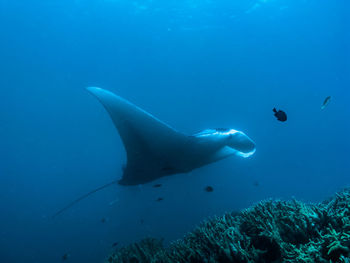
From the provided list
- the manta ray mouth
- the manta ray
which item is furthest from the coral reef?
the manta ray

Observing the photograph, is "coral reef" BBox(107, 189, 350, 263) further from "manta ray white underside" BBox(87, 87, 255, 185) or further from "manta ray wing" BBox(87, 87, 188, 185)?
"manta ray wing" BBox(87, 87, 188, 185)

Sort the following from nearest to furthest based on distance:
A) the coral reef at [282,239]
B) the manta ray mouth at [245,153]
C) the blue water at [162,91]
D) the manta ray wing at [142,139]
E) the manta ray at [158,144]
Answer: the coral reef at [282,239]
the manta ray wing at [142,139]
the manta ray at [158,144]
the manta ray mouth at [245,153]
the blue water at [162,91]

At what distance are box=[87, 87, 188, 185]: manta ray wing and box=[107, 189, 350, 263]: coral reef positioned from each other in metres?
2.23

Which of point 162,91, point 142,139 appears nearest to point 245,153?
point 142,139

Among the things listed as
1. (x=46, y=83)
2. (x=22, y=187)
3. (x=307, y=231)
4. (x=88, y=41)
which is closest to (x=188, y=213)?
(x=307, y=231)

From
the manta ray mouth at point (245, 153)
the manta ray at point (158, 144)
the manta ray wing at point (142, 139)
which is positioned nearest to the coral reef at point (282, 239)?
the manta ray mouth at point (245, 153)

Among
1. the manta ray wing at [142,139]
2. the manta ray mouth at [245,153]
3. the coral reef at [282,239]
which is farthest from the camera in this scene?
the manta ray mouth at [245,153]

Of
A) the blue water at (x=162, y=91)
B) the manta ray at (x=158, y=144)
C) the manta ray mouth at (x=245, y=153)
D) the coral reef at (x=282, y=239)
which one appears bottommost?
the coral reef at (x=282, y=239)

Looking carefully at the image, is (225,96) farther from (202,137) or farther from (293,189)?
(202,137)

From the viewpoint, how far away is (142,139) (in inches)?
207

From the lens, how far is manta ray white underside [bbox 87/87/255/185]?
4844 mm

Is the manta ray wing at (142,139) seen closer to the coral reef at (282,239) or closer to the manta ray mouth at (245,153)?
the manta ray mouth at (245,153)

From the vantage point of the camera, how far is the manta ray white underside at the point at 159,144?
484 centimetres

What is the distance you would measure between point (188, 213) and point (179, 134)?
2208 centimetres
